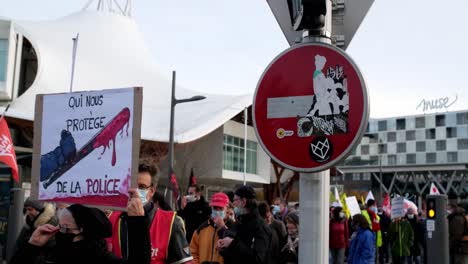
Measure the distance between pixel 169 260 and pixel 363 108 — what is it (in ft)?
6.22

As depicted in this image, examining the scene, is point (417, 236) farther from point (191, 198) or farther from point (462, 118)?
point (462, 118)

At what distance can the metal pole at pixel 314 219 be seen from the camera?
2725mm

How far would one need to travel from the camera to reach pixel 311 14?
2908 millimetres

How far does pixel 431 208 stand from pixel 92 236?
7.59 metres

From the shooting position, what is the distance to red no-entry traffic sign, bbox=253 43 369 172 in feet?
8.89

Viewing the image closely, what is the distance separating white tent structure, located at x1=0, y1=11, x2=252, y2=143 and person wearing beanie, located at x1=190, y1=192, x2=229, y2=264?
29.8m

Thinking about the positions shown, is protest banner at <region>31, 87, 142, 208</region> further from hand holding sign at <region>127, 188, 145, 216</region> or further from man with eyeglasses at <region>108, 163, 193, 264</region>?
man with eyeglasses at <region>108, 163, 193, 264</region>

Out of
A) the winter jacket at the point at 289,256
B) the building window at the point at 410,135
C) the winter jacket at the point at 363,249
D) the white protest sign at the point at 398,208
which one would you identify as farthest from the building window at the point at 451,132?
the winter jacket at the point at 289,256

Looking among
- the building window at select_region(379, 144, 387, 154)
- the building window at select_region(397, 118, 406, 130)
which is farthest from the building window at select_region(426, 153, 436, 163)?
the building window at select_region(379, 144, 387, 154)

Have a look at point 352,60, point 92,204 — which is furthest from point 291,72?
point 92,204

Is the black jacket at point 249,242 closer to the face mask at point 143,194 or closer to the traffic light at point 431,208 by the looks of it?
the face mask at point 143,194

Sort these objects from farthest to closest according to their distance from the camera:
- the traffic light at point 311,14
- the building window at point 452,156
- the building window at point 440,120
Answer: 1. the building window at point 440,120
2. the building window at point 452,156
3. the traffic light at point 311,14

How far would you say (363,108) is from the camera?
2.69 meters

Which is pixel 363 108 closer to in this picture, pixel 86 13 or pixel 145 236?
pixel 145 236
